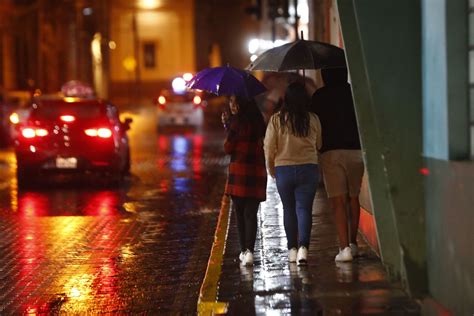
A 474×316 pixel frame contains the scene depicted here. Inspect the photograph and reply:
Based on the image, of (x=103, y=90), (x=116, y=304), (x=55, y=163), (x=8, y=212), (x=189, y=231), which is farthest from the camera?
(x=103, y=90)

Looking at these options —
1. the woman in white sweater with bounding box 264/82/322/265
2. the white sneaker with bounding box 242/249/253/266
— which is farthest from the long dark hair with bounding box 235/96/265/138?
the white sneaker with bounding box 242/249/253/266

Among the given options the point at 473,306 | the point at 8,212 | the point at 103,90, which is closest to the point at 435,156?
the point at 473,306

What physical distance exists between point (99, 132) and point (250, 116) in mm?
8993

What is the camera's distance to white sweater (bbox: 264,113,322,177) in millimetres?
9992

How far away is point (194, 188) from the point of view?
18.9 m

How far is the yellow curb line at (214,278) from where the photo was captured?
28.0 ft

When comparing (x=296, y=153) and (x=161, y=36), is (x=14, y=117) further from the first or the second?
(x=161, y=36)

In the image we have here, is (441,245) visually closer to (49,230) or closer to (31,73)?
(49,230)

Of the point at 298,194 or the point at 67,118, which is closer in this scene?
the point at 298,194

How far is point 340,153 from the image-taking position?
10.3m

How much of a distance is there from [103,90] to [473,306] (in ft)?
226

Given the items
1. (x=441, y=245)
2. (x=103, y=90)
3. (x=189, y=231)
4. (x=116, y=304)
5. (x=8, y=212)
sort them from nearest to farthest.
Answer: (x=441, y=245) → (x=116, y=304) → (x=189, y=231) → (x=8, y=212) → (x=103, y=90)

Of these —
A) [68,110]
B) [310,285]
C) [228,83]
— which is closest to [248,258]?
[310,285]

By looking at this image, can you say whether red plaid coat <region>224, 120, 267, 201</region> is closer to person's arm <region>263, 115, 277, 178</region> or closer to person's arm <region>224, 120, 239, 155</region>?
person's arm <region>224, 120, 239, 155</region>
